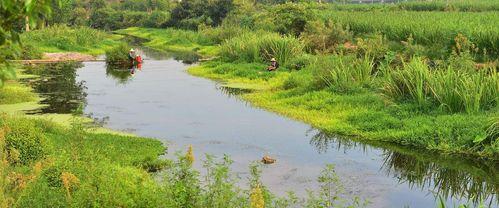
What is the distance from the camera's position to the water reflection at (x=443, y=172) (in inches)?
407

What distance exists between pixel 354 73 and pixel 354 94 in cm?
145

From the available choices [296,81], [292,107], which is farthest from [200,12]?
[292,107]

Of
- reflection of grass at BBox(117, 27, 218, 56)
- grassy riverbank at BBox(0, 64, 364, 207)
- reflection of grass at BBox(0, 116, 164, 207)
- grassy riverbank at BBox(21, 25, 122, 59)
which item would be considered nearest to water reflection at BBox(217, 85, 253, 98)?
grassy riverbank at BBox(0, 64, 364, 207)

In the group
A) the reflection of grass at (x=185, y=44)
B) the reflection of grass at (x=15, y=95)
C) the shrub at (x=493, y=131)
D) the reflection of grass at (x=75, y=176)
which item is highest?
the reflection of grass at (x=75, y=176)

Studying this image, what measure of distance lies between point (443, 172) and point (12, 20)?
9.95 m

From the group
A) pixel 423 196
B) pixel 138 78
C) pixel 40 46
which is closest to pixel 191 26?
pixel 40 46

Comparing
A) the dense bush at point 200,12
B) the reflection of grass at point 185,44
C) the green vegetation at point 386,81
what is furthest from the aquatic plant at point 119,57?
the dense bush at point 200,12

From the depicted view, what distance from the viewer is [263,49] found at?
27.9 metres

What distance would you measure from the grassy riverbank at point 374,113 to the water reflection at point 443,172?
1.38 ft

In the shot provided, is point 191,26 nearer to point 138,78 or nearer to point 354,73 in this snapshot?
point 138,78

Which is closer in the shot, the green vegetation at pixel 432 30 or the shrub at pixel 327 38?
the green vegetation at pixel 432 30

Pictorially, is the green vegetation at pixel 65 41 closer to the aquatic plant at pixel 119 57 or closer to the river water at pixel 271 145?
the aquatic plant at pixel 119 57

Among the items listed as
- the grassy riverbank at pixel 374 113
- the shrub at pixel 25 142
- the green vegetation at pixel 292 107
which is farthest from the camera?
the grassy riverbank at pixel 374 113

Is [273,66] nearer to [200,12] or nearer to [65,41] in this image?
[65,41]
